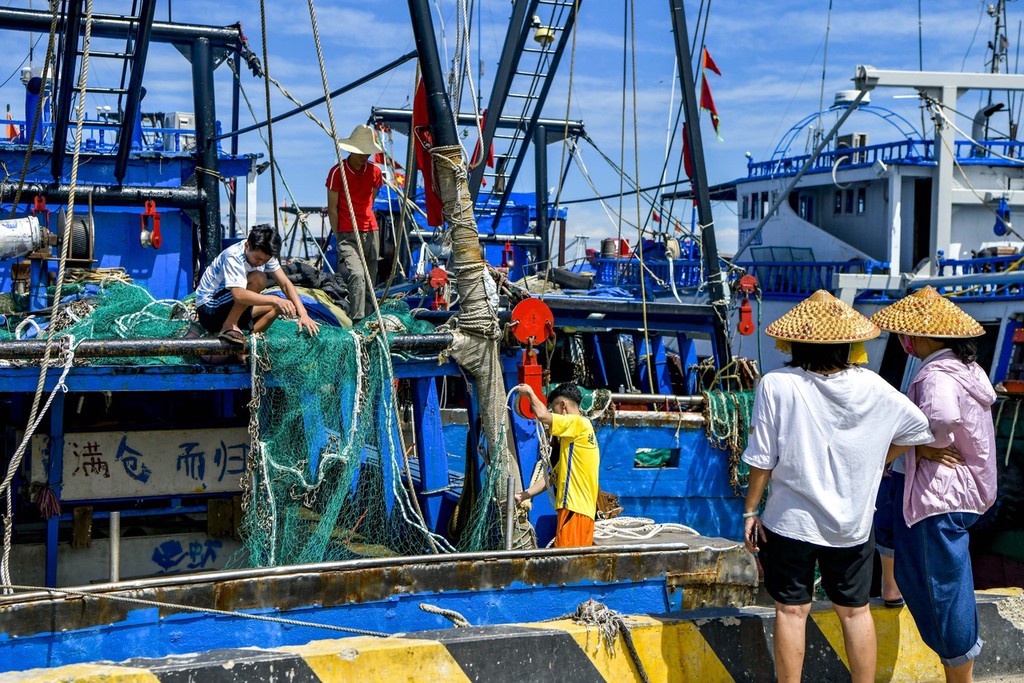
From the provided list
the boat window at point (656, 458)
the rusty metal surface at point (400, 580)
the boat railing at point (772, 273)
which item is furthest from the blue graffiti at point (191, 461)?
the boat railing at point (772, 273)

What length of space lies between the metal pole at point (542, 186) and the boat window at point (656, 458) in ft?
19.7

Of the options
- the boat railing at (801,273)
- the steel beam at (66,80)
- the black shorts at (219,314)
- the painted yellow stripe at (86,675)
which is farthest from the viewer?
the boat railing at (801,273)

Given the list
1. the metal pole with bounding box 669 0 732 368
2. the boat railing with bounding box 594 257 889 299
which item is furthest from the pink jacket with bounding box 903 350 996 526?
the boat railing with bounding box 594 257 889 299

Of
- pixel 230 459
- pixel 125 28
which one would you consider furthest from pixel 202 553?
pixel 125 28

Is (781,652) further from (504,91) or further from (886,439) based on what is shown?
(504,91)

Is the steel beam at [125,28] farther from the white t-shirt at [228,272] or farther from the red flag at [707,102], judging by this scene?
the red flag at [707,102]

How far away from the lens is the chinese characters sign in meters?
5.72

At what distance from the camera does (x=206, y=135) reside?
9.36m

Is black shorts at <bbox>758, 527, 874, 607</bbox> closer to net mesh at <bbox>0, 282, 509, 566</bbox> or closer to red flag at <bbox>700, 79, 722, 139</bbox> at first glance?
net mesh at <bbox>0, 282, 509, 566</bbox>

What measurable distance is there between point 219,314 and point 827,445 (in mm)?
3327

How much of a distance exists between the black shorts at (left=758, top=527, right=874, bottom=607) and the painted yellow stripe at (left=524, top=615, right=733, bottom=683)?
1.78 feet

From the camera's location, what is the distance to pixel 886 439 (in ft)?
11.7

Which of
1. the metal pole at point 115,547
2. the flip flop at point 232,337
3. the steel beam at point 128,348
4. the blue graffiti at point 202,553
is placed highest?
the flip flop at point 232,337

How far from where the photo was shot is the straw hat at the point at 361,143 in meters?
6.96
